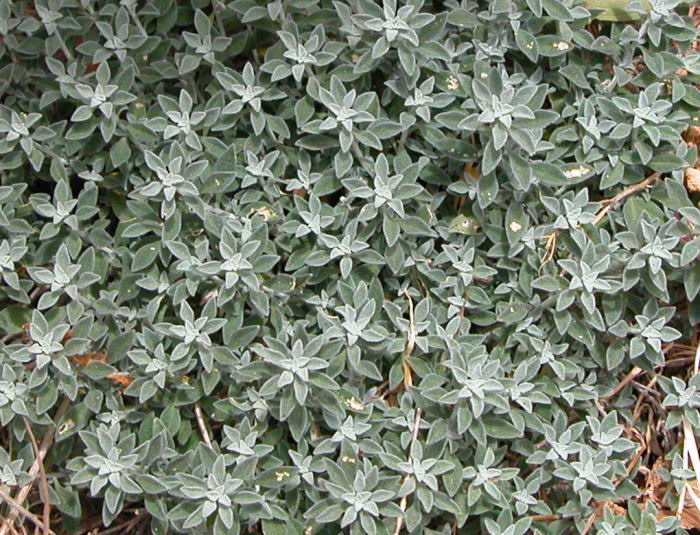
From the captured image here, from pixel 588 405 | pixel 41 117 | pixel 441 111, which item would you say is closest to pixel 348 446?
pixel 588 405

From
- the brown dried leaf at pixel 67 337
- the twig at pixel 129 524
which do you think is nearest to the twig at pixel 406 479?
the twig at pixel 129 524

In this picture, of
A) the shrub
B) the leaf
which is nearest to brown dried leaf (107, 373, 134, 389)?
the shrub

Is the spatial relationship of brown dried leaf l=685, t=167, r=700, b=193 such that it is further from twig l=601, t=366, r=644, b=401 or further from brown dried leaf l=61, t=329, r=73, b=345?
brown dried leaf l=61, t=329, r=73, b=345

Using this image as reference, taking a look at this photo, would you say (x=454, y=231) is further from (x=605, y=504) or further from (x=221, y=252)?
(x=605, y=504)

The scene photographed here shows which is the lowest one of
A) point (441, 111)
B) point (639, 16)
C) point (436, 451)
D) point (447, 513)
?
point (447, 513)

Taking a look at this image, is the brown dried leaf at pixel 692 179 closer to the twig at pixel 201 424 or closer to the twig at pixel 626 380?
the twig at pixel 626 380

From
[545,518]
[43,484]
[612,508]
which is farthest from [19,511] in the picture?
[612,508]
